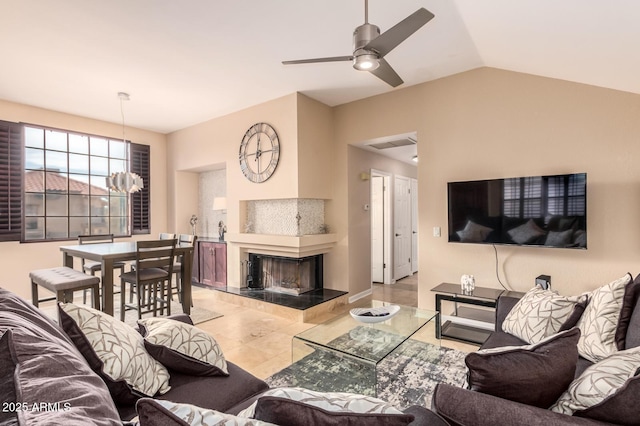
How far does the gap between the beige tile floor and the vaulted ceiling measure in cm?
253

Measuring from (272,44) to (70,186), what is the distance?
435 cm

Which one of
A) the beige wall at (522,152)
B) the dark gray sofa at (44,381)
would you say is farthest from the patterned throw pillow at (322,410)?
the beige wall at (522,152)

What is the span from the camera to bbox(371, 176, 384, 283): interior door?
602cm

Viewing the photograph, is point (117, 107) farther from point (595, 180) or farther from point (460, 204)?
A: point (595, 180)

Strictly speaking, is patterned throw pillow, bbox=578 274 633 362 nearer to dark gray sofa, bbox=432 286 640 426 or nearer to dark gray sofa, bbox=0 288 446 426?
dark gray sofa, bbox=432 286 640 426

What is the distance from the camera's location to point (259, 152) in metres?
4.68

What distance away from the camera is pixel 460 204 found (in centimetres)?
347

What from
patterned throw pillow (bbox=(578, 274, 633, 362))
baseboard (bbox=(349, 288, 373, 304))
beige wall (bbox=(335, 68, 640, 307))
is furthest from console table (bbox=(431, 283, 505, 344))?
baseboard (bbox=(349, 288, 373, 304))

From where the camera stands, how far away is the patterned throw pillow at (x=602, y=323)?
1.74 metres

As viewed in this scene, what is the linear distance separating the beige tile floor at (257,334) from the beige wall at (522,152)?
1.07m

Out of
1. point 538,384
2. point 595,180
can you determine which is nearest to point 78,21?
point 538,384

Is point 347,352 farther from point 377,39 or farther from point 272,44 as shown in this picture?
point 272,44

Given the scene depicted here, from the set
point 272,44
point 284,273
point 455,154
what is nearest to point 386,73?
point 272,44

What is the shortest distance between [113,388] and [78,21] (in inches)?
118
